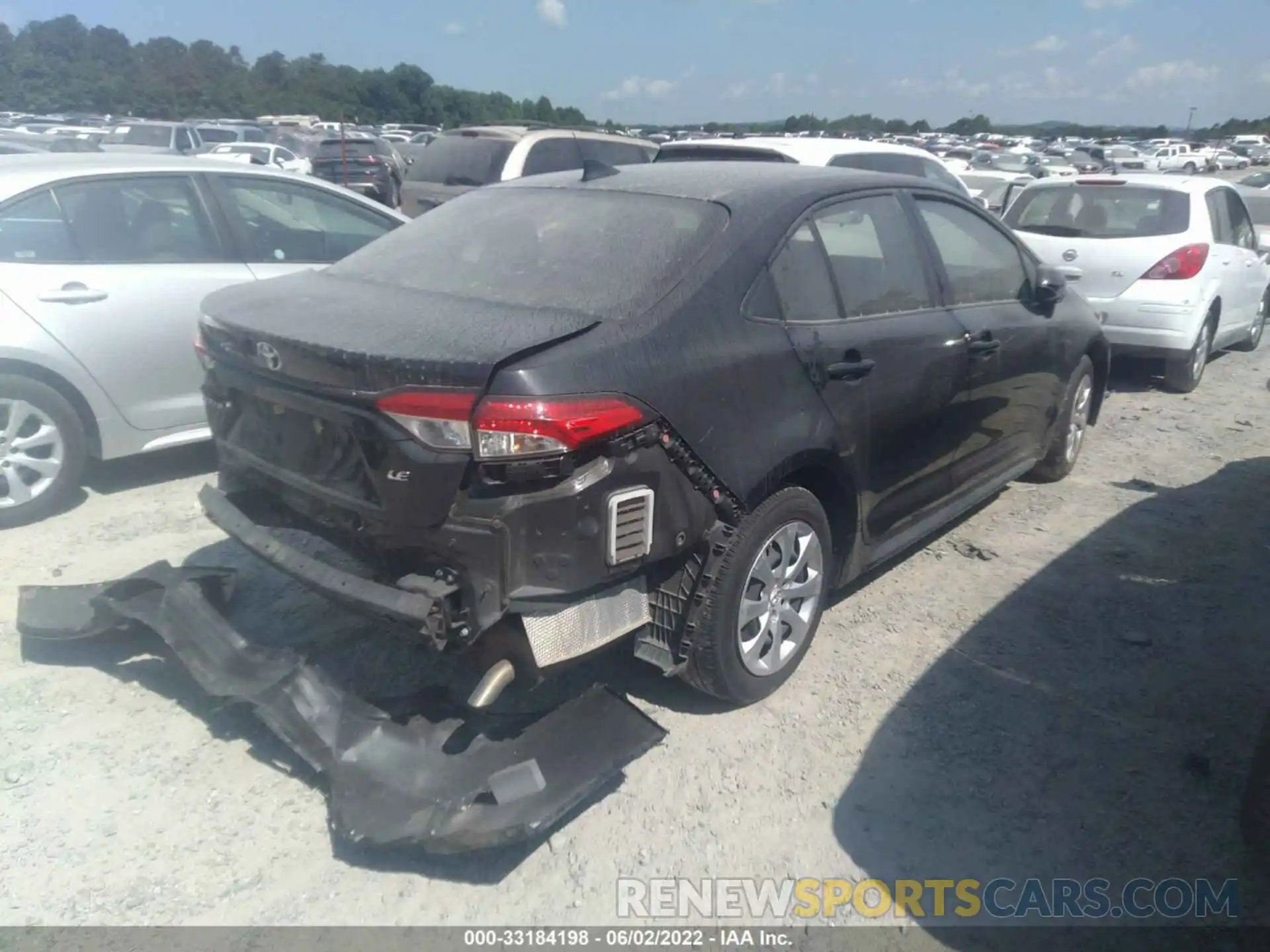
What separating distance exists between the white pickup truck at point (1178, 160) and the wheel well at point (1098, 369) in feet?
137

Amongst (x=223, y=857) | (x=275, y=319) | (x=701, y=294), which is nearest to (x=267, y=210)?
(x=275, y=319)

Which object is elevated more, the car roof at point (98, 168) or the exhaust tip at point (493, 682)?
the car roof at point (98, 168)

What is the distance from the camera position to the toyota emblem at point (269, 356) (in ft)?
9.99

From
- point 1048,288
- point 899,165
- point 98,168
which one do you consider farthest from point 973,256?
point 899,165

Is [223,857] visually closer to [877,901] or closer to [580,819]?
[580,819]

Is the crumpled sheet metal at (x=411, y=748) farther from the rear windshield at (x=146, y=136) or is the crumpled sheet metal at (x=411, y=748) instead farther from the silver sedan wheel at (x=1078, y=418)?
the rear windshield at (x=146, y=136)

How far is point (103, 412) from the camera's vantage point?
197 inches

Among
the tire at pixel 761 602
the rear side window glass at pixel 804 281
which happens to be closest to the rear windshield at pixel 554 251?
the rear side window glass at pixel 804 281

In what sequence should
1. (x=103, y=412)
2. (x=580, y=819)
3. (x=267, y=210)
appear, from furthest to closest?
(x=267, y=210) < (x=103, y=412) < (x=580, y=819)

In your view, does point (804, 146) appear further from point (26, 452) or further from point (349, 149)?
point (349, 149)

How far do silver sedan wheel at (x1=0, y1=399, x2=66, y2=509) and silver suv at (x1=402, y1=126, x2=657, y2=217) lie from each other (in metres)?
6.02

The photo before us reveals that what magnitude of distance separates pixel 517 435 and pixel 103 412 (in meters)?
3.35

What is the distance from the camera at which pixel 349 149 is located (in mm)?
20266

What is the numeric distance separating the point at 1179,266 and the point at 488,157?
674 cm
